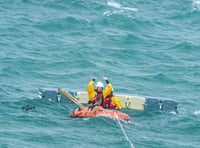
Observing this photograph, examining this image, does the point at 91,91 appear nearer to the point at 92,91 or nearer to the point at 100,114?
the point at 92,91

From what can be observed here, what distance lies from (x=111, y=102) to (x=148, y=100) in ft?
9.02

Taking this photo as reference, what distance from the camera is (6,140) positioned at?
21891 millimetres

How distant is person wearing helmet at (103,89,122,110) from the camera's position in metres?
27.0

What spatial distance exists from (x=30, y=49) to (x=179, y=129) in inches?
649

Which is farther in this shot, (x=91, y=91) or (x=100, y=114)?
(x=91, y=91)

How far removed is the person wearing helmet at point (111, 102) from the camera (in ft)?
88.5

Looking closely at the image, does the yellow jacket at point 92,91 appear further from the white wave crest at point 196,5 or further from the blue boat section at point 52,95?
the white wave crest at point 196,5

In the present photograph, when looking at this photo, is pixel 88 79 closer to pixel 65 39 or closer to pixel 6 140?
pixel 65 39

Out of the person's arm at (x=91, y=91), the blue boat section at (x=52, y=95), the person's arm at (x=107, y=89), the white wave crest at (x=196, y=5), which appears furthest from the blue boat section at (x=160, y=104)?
the white wave crest at (x=196, y=5)

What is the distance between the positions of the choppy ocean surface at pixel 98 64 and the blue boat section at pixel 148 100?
1.66 feet

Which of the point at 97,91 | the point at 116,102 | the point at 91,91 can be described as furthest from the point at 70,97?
the point at 116,102

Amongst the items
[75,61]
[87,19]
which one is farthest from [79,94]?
[87,19]

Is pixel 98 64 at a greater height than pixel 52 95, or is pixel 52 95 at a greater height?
pixel 98 64

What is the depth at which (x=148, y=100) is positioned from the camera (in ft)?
96.0
